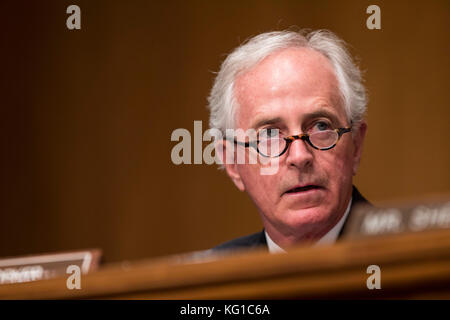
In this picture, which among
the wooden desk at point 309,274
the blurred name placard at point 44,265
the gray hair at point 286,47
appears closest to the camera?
the wooden desk at point 309,274

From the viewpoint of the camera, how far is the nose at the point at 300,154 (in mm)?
1572

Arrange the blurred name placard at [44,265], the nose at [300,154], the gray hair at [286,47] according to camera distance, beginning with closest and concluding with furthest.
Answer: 1. the nose at [300,154]
2. the gray hair at [286,47]
3. the blurred name placard at [44,265]

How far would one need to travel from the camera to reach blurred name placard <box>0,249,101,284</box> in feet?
6.15

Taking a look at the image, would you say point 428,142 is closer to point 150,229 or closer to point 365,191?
point 365,191

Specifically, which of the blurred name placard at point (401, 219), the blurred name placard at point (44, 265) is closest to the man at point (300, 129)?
the blurred name placard at point (401, 219)

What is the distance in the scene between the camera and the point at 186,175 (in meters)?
2.02

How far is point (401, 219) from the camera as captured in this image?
132 centimetres

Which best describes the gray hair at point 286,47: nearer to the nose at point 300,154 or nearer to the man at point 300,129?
the man at point 300,129

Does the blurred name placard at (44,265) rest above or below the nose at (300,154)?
below

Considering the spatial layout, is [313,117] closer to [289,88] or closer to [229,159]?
[289,88]

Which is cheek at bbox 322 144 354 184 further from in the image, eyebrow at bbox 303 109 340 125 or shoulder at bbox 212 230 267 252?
shoulder at bbox 212 230 267 252

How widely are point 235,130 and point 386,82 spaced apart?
416 millimetres
